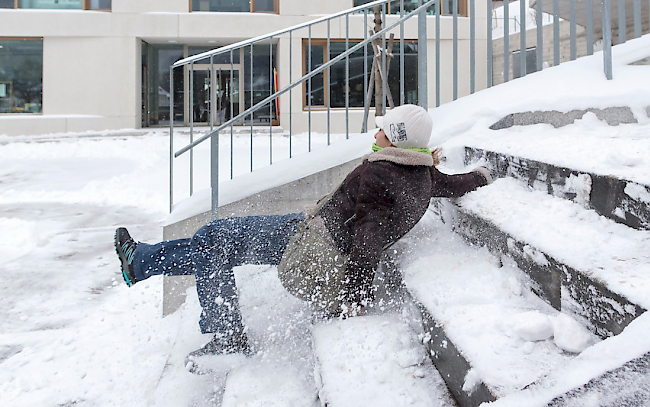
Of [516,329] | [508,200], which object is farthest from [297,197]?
[516,329]

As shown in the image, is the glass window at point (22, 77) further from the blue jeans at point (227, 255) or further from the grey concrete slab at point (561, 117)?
the grey concrete slab at point (561, 117)

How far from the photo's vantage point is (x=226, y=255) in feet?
7.98

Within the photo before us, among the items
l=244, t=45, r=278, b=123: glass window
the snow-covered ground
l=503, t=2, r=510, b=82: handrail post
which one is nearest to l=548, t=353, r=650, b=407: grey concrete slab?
the snow-covered ground

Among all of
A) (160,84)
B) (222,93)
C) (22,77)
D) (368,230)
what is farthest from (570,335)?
(22,77)

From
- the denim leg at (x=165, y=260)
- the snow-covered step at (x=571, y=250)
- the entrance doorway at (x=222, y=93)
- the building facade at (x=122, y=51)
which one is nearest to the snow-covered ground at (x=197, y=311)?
the snow-covered step at (x=571, y=250)

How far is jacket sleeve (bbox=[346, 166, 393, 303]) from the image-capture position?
2039 millimetres

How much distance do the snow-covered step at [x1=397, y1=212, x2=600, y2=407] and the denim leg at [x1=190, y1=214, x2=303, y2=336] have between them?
2.12 feet

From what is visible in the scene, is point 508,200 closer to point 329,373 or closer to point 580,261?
point 580,261

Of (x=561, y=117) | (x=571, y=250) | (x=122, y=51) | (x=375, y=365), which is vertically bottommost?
(x=375, y=365)

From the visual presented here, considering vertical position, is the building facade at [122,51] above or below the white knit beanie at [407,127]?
above

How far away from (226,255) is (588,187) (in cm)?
165

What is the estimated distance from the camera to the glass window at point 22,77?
1430cm

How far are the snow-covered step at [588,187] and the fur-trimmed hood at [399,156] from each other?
0.53 meters

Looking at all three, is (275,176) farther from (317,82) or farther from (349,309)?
(317,82)
